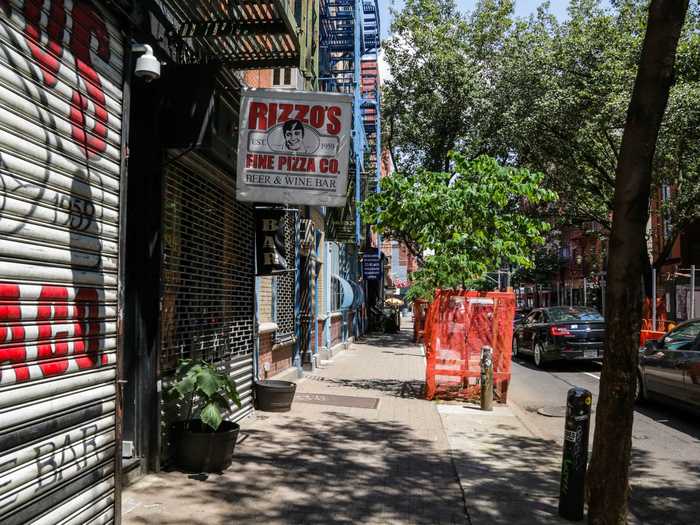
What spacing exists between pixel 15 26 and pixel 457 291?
8.32 meters

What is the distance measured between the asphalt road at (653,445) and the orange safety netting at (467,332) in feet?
3.58

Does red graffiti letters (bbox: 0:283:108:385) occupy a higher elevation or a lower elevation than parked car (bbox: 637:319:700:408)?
higher

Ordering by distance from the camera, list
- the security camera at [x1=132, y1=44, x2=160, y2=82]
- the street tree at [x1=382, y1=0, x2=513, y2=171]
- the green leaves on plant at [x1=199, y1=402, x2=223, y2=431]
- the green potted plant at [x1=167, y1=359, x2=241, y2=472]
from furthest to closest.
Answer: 1. the street tree at [x1=382, y1=0, x2=513, y2=171]
2. the green potted plant at [x1=167, y1=359, x2=241, y2=472]
3. the green leaves on plant at [x1=199, y1=402, x2=223, y2=431]
4. the security camera at [x1=132, y1=44, x2=160, y2=82]

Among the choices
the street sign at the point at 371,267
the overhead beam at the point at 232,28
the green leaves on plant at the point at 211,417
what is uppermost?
the overhead beam at the point at 232,28

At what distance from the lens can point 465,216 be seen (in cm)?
1070

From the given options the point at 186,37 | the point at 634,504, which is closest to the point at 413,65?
the point at 186,37

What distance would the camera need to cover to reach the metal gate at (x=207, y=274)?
659 cm

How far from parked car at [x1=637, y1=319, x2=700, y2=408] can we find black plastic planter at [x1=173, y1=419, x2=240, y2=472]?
6.14 meters

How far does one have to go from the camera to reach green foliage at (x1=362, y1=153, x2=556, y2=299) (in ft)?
34.4

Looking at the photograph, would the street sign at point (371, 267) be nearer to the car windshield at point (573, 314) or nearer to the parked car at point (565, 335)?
the parked car at point (565, 335)

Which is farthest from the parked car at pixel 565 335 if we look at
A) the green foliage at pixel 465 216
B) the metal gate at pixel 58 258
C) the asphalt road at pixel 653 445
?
the metal gate at pixel 58 258

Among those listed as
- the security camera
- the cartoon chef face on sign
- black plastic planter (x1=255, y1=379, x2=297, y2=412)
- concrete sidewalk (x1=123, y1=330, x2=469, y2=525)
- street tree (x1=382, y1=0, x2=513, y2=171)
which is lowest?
concrete sidewalk (x1=123, y1=330, x2=469, y2=525)

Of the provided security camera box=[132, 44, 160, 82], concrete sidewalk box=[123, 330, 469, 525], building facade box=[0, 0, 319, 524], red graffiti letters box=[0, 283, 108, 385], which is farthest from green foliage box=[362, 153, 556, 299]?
red graffiti letters box=[0, 283, 108, 385]

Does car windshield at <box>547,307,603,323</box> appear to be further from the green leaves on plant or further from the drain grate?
the green leaves on plant
